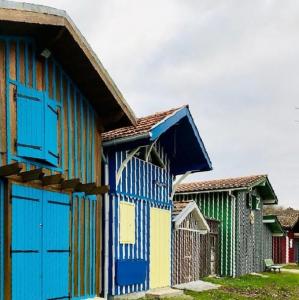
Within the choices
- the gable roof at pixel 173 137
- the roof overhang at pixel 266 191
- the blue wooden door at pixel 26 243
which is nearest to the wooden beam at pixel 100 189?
the blue wooden door at pixel 26 243

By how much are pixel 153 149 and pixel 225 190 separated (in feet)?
30.9

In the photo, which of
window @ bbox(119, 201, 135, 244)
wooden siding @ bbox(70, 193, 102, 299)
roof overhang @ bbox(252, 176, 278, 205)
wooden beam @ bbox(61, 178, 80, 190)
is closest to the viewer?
wooden beam @ bbox(61, 178, 80, 190)

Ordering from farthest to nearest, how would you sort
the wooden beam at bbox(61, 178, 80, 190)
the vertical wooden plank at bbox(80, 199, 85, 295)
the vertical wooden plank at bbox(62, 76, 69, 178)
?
1. the vertical wooden plank at bbox(80, 199, 85, 295)
2. the vertical wooden plank at bbox(62, 76, 69, 178)
3. the wooden beam at bbox(61, 178, 80, 190)

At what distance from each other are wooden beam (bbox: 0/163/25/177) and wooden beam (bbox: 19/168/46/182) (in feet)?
1.27

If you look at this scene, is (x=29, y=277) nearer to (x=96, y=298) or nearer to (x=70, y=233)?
(x=70, y=233)

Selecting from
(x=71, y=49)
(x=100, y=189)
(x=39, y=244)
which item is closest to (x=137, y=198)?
(x=100, y=189)

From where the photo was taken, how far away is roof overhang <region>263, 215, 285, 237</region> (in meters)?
31.1

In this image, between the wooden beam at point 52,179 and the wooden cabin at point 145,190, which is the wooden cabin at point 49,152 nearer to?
the wooden beam at point 52,179

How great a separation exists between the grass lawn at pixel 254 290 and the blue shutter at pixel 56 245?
6.07 m

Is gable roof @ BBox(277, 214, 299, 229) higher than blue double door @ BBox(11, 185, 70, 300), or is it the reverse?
blue double door @ BBox(11, 185, 70, 300)

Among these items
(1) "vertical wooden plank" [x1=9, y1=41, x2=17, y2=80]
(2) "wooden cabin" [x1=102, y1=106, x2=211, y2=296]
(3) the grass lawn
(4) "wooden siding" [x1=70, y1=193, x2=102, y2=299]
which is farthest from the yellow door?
(1) "vertical wooden plank" [x1=9, y1=41, x2=17, y2=80]

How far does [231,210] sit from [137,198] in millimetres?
11031

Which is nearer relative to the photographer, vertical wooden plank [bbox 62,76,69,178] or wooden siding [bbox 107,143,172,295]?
vertical wooden plank [bbox 62,76,69,178]

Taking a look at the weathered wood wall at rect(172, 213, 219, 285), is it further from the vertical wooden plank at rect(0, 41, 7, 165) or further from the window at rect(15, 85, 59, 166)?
the vertical wooden plank at rect(0, 41, 7, 165)
